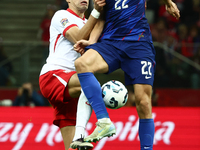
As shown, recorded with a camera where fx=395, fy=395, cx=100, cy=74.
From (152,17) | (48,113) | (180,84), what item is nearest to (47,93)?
(48,113)

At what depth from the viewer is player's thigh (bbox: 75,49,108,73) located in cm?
356

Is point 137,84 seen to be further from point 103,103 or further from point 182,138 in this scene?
point 182,138

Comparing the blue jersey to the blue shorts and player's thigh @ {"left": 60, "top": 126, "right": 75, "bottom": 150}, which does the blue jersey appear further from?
player's thigh @ {"left": 60, "top": 126, "right": 75, "bottom": 150}

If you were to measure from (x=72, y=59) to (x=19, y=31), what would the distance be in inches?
339

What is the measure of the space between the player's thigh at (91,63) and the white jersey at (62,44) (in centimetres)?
62

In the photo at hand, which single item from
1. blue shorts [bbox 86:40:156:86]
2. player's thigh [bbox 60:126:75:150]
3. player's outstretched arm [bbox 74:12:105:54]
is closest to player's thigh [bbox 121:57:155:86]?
blue shorts [bbox 86:40:156:86]

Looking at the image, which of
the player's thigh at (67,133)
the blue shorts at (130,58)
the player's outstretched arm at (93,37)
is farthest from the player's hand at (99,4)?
the player's thigh at (67,133)

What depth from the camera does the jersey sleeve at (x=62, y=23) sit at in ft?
13.7

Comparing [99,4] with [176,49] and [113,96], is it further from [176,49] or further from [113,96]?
[176,49]

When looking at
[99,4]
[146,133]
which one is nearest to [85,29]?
[99,4]

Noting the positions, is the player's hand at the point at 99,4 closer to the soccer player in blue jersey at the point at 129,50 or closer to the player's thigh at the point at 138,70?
the soccer player in blue jersey at the point at 129,50

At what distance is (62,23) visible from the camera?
4.25 m

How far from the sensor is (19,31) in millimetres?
12492

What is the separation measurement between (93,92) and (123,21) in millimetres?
803
